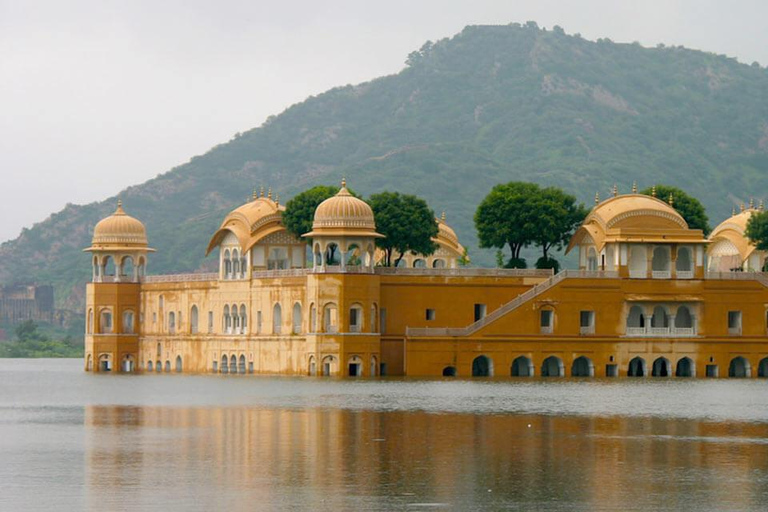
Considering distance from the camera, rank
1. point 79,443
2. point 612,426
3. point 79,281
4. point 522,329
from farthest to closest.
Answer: point 79,281 → point 522,329 → point 612,426 → point 79,443

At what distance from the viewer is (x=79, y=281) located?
158 metres

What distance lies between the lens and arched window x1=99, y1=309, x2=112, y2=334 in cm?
8875

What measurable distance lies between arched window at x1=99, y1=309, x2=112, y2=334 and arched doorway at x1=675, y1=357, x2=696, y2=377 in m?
27.9

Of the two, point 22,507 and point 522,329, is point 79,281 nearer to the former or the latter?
point 522,329

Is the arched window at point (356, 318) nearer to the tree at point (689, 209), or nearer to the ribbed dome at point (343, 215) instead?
the ribbed dome at point (343, 215)

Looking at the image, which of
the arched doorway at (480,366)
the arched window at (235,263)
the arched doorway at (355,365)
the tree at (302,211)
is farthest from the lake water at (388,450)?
the arched window at (235,263)

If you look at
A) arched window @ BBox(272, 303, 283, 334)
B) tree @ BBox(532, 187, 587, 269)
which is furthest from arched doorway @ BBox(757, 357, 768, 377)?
arched window @ BBox(272, 303, 283, 334)

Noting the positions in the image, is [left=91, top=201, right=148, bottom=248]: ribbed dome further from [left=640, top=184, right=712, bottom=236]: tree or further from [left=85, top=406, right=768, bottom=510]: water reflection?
[left=85, top=406, right=768, bottom=510]: water reflection

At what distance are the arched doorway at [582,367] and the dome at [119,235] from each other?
23704 millimetres

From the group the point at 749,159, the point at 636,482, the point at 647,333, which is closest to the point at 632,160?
the point at 749,159

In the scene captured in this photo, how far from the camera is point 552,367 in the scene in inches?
2931

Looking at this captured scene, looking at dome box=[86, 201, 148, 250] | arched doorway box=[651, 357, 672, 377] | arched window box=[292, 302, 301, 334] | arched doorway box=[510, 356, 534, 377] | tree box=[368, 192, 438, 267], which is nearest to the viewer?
arched doorway box=[510, 356, 534, 377]

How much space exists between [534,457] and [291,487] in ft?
20.7

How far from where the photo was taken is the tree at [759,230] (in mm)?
82812
